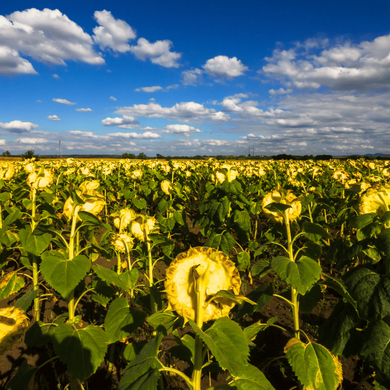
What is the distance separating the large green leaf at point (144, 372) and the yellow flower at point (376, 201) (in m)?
1.87

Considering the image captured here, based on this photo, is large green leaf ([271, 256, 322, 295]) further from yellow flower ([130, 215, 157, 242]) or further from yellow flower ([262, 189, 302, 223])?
yellow flower ([130, 215, 157, 242])

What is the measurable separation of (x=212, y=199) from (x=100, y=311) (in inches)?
101

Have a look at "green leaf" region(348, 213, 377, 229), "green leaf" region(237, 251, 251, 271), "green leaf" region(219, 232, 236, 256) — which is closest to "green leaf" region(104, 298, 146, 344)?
"green leaf" region(348, 213, 377, 229)

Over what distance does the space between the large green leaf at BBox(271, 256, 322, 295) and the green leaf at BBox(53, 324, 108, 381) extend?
53.3 inches

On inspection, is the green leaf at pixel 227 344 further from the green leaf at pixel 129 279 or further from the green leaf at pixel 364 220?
the green leaf at pixel 364 220

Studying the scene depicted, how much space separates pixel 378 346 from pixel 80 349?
2000mm

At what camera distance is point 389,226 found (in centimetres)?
198

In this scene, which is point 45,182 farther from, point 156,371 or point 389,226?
point 389,226

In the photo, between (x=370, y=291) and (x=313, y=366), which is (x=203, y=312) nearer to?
(x=313, y=366)

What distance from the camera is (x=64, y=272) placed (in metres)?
1.74

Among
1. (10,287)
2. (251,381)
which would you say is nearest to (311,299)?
(251,381)

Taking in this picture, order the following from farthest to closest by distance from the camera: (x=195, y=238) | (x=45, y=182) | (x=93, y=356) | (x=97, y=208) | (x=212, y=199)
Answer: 1. (x=195, y=238)
2. (x=212, y=199)
3. (x=45, y=182)
4. (x=97, y=208)
5. (x=93, y=356)

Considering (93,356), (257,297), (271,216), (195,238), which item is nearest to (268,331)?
(257,297)

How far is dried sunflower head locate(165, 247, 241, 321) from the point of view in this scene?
1.07 meters
